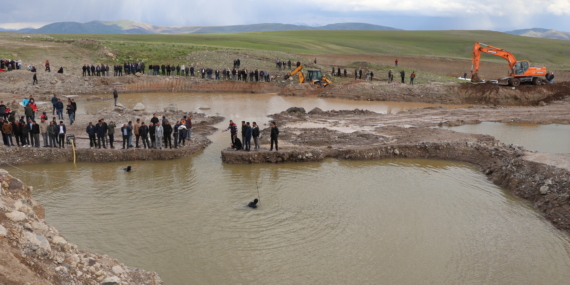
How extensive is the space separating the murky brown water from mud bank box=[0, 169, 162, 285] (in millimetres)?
1483

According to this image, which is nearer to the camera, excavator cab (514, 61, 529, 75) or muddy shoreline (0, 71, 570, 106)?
muddy shoreline (0, 71, 570, 106)

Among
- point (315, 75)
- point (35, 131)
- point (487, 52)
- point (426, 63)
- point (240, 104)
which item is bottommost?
point (35, 131)

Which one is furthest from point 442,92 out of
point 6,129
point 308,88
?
point 6,129

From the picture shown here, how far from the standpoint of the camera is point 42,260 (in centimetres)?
758

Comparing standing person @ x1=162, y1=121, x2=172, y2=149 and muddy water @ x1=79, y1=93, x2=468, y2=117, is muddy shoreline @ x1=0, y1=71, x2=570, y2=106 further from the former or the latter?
standing person @ x1=162, y1=121, x2=172, y2=149

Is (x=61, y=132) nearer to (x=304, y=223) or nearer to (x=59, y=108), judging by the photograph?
(x=59, y=108)

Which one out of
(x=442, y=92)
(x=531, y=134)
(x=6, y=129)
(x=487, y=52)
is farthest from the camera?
(x=487, y=52)

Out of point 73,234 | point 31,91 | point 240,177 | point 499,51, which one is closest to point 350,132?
point 240,177

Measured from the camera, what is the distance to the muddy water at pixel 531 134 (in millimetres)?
22141

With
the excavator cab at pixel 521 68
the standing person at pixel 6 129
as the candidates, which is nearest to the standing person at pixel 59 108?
the standing person at pixel 6 129

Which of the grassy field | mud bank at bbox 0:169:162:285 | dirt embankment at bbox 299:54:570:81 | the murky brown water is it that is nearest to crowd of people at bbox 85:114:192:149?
the murky brown water

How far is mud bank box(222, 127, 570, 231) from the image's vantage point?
570 inches

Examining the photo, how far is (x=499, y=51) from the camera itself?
40.3 metres

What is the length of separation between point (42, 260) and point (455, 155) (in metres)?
17.4
